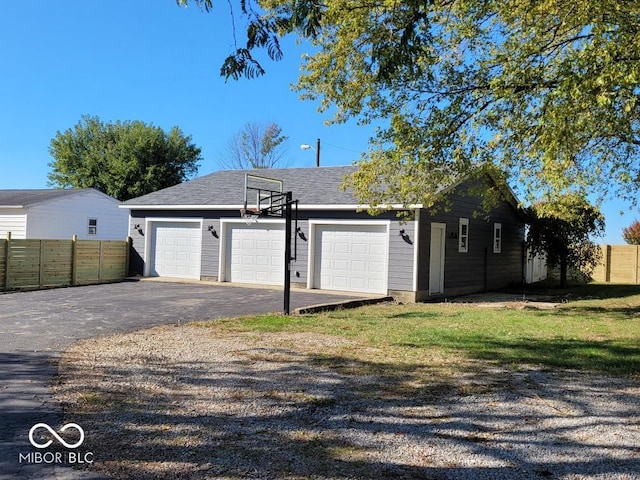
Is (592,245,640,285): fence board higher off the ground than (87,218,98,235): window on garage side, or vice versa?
(87,218,98,235): window on garage side

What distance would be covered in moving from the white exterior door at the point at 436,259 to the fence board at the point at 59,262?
1081 cm

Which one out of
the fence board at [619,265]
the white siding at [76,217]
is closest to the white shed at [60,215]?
the white siding at [76,217]

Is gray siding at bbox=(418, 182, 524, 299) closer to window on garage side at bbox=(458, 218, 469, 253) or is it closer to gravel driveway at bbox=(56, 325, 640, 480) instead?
window on garage side at bbox=(458, 218, 469, 253)

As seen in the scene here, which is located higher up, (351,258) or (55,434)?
(351,258)

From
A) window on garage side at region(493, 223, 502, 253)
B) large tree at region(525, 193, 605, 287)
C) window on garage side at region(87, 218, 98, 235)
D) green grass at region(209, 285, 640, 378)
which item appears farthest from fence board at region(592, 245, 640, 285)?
window on garage side at region(87, 218, 98, 235)

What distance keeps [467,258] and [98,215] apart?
694 inches

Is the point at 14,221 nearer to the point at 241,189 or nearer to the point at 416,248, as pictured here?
the point at 241,189

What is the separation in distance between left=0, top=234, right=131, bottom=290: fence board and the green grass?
891 cm

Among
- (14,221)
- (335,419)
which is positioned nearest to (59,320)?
(335,419)

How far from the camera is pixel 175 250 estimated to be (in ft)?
62.7

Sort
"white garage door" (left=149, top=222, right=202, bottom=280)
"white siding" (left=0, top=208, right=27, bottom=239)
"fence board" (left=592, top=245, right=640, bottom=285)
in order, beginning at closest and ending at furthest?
"white garage door" (left=149, top=222, right=202, bottom=280)
"white siding" (left=0, top=208, right=27, bottom=239)
"fence board" (left=592, top=245, right=640, bottom=285)

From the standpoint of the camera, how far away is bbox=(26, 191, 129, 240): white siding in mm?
22656

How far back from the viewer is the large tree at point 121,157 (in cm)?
3528

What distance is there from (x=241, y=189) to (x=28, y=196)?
11.9 metres
